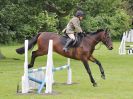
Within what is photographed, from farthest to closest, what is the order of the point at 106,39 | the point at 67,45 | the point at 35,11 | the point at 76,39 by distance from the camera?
the point at 35,11 < the point at 106,39 < the point at 76,39 < the point at 67,45

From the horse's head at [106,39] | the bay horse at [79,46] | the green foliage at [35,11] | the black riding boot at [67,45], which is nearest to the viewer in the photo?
the black riding boot at [67,45]

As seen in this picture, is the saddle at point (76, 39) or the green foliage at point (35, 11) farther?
the green foliage at point (35, 11)

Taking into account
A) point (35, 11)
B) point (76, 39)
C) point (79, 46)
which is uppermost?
point (35, 11)

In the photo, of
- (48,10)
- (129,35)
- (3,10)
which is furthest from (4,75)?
(129,35)

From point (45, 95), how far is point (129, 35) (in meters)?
55.4

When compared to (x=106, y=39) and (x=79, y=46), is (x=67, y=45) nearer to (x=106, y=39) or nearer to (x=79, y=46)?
(x=79, y=46)

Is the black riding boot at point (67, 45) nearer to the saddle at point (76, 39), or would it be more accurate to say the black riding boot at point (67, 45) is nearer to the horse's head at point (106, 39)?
the saddle at point (76, 39)

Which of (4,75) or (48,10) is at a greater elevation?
(48,10)

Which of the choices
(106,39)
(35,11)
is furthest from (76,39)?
(35,11)

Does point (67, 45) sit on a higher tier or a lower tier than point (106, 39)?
lower

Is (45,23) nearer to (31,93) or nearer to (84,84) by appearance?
(84,84)

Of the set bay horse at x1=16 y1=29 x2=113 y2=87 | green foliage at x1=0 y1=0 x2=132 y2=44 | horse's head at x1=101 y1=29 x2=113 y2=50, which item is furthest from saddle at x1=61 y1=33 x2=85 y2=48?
green foliage at x1=0 y1=0 x2=132 y2=44

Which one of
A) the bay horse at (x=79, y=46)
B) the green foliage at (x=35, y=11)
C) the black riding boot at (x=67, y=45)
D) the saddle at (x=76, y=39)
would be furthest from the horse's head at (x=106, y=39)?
the green foliage at (x=35, y=11)

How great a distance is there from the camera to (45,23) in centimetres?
3584
